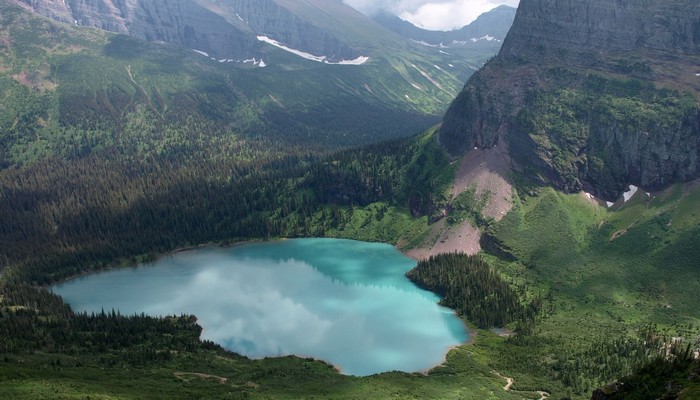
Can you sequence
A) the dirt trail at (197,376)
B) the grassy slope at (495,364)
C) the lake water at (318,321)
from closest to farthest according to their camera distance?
the grassy slope at (495,364), the dirt trail at (197,376), the lake water at (318,321)

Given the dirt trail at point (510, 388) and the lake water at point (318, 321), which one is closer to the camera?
the dirt trail at point (510, 388)

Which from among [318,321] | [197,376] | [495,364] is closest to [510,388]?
[495,364]

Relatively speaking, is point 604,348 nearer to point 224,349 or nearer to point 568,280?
point 568,280

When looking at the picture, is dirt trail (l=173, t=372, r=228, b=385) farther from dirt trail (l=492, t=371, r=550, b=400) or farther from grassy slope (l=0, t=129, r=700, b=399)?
dirt trail (l=492, t=371, r=550, b=400)

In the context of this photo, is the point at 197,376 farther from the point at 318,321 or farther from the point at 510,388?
the point at 510,388

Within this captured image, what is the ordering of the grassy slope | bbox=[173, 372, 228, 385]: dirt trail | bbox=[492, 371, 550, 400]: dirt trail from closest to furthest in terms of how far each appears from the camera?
the grassy slope, bbox=[173, 372, 228, 385]: dirt trail, bbox=[492, 371, 550, 400]: dirt trail

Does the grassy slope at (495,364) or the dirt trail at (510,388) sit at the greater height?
the grassy slope at (495,364)

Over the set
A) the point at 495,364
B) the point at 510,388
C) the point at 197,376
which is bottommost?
the point at 510,388

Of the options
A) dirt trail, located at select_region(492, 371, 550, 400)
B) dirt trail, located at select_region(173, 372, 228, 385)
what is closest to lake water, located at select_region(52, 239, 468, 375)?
dirt trail, located at select_region(492, 371, 550, 400)

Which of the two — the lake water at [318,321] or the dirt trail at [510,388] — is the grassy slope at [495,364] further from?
the lake water at [318,321]

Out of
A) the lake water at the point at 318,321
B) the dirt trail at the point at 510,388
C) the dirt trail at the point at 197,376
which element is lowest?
the dirt trail at the point at 510,388

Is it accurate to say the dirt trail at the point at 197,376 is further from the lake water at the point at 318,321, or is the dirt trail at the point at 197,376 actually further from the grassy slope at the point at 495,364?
the lake water at the point at 318,321

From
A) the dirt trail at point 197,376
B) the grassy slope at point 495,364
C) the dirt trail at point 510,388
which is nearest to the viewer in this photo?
the grassy slope at point 495,364

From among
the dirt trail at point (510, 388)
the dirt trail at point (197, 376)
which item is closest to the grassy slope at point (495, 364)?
the dirt trail at point (197, 376)
